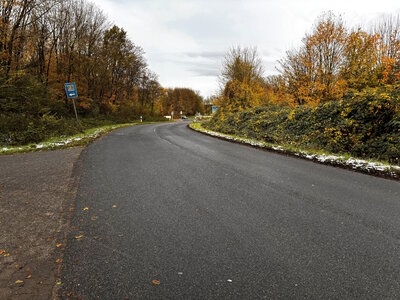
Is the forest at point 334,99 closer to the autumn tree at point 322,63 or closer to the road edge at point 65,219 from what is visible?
the autumn tree at point 322,63

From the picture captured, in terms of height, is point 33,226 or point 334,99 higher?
point 334,99

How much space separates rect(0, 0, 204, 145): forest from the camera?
1513 centimetres

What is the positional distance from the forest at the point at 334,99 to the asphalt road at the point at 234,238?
4167mm

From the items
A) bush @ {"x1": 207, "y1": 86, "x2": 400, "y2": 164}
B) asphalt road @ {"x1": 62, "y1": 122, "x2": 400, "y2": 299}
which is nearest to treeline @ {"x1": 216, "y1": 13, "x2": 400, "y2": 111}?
bush @ {"x1": 207, "y1": 86, "x2": 400, "y2": 164}

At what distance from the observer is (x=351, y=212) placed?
436 cm

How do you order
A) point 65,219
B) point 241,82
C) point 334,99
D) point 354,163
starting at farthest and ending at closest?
1. point 241,82
2. point 334,99
3. point 354,163
4. point 65,219

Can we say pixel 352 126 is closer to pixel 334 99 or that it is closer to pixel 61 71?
pixel 334 99

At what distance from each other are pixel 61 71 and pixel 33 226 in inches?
1186

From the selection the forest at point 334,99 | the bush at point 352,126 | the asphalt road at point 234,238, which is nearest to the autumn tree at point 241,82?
the forest at point 334,99

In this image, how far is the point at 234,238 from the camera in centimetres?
352

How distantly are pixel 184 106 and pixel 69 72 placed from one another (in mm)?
61985

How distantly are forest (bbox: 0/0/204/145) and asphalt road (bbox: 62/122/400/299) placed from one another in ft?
39.9

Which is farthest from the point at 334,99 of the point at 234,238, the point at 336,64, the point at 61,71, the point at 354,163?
the point at 61,71

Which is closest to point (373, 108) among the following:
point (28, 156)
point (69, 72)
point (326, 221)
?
point (326, 221)
